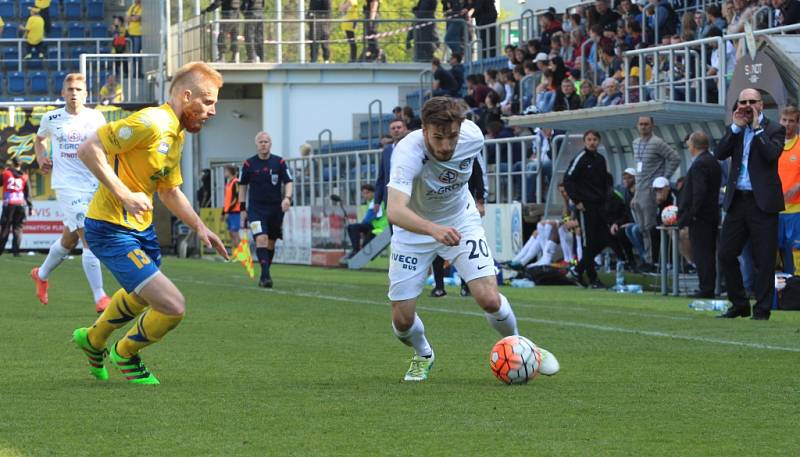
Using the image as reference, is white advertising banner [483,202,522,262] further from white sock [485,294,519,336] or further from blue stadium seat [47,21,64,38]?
blue stadium seat [47,21,64,38]

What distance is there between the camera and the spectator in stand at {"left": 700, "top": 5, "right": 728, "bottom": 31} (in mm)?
20922

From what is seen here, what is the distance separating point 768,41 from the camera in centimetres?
1681

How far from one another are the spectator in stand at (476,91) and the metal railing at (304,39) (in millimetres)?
9060

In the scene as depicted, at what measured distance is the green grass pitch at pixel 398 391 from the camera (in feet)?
20.7

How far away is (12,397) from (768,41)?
11180mm

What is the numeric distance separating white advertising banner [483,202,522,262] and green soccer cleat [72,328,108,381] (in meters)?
14.0

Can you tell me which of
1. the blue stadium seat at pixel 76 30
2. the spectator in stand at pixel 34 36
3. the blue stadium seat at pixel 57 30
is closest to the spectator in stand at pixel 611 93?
the spectator in stand at pixel 34 36

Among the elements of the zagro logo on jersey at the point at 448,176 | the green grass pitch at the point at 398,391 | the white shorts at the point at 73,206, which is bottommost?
the green grass pitch at the point at 398,391

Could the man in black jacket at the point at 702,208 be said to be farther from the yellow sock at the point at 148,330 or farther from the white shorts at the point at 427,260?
the yellow sock at the point at 148,330

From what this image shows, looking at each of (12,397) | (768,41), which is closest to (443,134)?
(12,397)

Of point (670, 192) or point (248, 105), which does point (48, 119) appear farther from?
point (248, 105)

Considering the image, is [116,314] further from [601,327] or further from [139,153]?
[601,327]

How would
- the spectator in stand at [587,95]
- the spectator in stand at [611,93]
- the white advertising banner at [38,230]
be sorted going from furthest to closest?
the white advertising banner at [38,230] → the spectator in stand at [587,95] → the spectator in stand at [611,93]

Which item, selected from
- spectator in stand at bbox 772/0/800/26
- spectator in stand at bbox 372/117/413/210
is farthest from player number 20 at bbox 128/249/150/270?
spectator in stand at bbox 772/0/800/26
